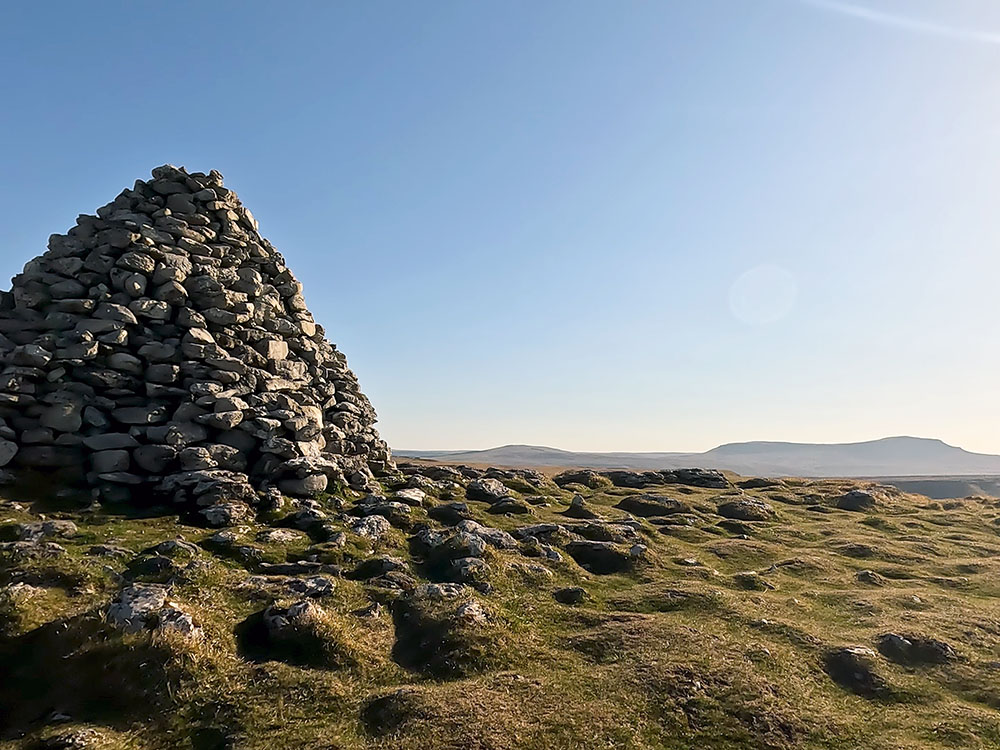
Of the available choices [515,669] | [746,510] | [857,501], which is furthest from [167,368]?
[857,501]

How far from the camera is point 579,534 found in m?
27.6

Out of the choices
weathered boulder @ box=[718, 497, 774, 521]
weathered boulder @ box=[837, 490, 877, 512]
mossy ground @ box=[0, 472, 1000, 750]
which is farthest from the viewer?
weathered boulder @ box=[837, 490, 877, 512]

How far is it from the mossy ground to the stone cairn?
2724 mm

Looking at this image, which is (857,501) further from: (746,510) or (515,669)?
(515,669)

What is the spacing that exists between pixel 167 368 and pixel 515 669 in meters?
19.3

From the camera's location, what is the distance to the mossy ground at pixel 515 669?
40.2 feet

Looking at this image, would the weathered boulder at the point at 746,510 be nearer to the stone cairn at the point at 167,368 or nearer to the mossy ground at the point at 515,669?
the mossy ground at the point at 515,669

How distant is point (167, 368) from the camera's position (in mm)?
25969

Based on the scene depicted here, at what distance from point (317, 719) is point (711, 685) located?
28.1 ft

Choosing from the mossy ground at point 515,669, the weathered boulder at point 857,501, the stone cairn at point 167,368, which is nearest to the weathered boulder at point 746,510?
the weathered boulder at point 857,501

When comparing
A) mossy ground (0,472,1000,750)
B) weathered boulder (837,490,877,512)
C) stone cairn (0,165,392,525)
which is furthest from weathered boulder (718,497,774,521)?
stone cairn (0,165,392,525)

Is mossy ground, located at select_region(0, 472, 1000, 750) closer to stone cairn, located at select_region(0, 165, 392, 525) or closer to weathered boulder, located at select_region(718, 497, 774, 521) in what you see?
stone cairn, located at select_region(0, 165, 392, 525)

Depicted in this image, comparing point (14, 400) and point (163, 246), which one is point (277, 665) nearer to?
point (14, 400)

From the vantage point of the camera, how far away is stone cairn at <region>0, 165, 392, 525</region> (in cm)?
2356
